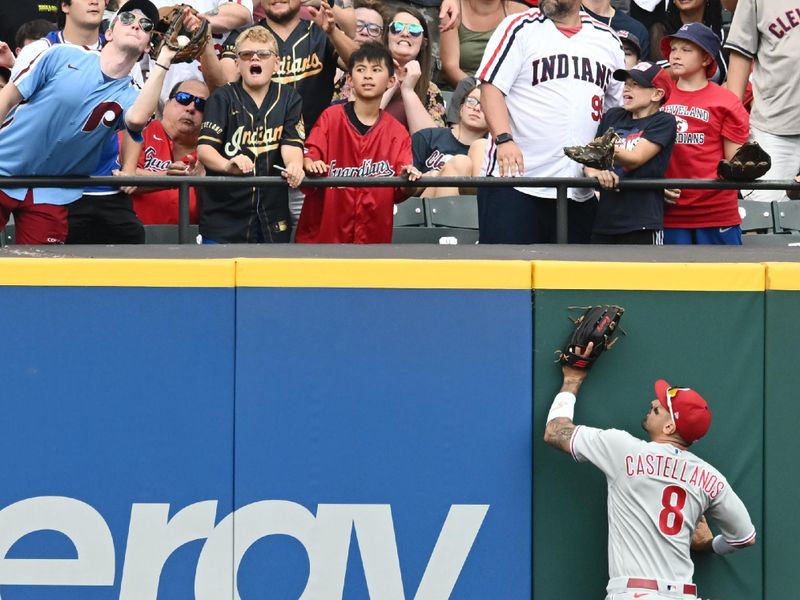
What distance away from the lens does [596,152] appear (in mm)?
7113

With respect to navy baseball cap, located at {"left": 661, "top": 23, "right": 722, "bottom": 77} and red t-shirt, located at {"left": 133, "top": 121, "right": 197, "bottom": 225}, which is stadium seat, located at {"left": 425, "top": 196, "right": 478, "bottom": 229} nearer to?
red t-shirt, located at {"left": 133, "top": 121, "right": 197, "bottom": 225}

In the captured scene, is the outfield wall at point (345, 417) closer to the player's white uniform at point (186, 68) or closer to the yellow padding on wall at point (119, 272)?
the yellow padding on wall at point (119, 272)

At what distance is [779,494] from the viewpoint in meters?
6.68

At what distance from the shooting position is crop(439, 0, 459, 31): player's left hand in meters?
10.9

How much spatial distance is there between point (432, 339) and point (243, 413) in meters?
0.93

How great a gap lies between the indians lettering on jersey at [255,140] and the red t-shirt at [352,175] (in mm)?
190

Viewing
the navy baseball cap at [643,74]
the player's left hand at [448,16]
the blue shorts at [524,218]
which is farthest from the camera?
the player's left hand at [448,16]

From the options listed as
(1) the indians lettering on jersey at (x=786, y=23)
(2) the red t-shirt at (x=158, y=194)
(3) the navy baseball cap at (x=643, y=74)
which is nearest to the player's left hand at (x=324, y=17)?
(2) the red t-shirt at (x=158, y=194)

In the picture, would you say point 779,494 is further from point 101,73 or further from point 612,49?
point 101,73

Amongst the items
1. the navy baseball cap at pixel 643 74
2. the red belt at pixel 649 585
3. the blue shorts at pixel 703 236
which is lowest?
the red belt at pixel 649 585

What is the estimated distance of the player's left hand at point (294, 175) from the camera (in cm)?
714

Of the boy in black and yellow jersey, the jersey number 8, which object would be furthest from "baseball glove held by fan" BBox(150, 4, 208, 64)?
the jersey number 8

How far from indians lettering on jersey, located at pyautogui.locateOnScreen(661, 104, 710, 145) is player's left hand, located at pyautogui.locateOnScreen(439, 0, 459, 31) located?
3.33 metres

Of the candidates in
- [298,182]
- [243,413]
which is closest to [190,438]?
[243,413]
